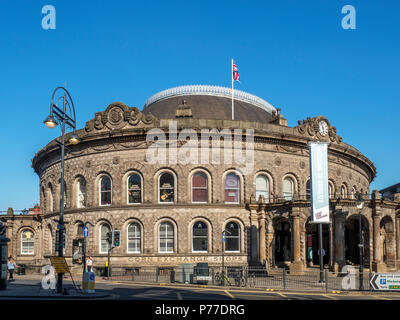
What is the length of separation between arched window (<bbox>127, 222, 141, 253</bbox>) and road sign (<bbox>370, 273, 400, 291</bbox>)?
19.7 metres

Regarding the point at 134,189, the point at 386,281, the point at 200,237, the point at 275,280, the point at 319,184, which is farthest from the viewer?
the point at 134,189

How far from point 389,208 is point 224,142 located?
14.5m

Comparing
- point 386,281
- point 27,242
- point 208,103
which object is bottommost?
point 27,242

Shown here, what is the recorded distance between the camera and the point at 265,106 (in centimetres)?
5506

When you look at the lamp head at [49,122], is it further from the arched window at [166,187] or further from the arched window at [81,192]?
the arched window at [81,192]

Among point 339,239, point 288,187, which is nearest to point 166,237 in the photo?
point 288,187

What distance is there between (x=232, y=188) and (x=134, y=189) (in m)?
7.97

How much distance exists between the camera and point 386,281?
23.4 metres

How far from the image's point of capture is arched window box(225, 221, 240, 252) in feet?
125

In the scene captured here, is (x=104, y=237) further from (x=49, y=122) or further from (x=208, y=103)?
(x=49, y=122)
